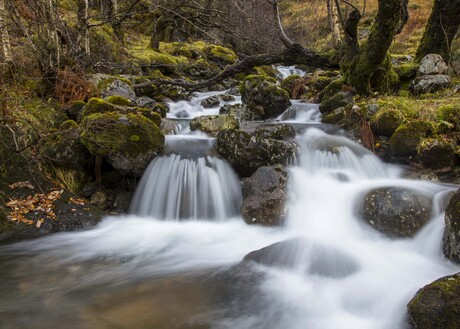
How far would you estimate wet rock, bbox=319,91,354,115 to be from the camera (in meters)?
8.77

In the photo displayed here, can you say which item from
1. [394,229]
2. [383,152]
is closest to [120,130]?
[394,229]

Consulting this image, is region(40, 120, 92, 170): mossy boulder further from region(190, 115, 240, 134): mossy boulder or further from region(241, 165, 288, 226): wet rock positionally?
region(241, 165, 288, 226): wet rock

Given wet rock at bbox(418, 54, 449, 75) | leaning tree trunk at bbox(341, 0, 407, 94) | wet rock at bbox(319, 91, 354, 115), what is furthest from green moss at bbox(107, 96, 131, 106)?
wet rock at bbox(418, 54, 449, 75)

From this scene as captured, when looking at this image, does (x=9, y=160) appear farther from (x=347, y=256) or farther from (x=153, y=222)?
(x=347, y=256)

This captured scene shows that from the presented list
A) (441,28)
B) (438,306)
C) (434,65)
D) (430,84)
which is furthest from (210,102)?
(438,306)

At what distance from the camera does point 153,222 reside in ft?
19.3

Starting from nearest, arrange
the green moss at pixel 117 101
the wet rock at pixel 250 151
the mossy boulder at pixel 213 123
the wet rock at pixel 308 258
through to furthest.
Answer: the wet rock at pixel 308 258
the wet rock at pixel 250 151
the green moss at pixel 117 101
the mossy boulder at pixel 213 123

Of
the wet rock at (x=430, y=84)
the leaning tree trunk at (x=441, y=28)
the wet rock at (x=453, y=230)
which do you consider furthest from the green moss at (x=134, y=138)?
the leaning tree trunk at (x=441, y=28)

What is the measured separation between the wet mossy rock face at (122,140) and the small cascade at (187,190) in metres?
0.27

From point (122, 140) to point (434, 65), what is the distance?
26.5 ft

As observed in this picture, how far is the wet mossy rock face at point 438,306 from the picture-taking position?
7.83 ft

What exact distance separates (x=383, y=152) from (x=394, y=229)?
9.13 ft

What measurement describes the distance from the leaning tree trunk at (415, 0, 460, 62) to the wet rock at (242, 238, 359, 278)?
794 cm

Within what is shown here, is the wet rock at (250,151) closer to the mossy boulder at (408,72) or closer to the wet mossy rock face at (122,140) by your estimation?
the wet mossy rock face at (122,140)
